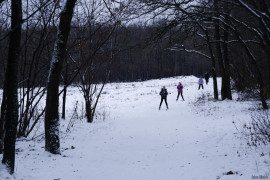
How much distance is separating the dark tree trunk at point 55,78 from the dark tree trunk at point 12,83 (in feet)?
5.63

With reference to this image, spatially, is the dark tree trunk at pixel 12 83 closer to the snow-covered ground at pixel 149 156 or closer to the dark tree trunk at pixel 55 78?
the snow-covered ground at pixel 149 156

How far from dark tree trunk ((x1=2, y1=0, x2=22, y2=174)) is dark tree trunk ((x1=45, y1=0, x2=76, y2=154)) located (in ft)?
5.63

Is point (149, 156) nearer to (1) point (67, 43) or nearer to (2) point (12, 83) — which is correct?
(2) point (12, 83)

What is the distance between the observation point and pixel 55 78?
17.4 ft

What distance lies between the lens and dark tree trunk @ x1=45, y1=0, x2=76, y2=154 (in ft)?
16.9

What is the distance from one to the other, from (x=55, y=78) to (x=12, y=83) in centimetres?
185

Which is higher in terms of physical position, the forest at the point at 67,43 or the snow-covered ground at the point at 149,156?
the forest at the point at 67,43

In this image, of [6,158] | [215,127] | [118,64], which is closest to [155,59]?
[118,64]

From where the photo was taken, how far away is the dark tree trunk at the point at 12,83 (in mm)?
3363

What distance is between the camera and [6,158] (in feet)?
11.8

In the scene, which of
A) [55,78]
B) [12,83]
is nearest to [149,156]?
[55,78]

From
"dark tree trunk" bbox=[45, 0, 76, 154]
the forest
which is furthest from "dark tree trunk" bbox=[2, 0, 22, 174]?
"dark tree trunk" bbox=[45, 0, 76, 154]

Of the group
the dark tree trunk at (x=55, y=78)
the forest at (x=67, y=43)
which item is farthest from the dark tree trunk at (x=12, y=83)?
the dark tree trunk at (x=55, y=78)

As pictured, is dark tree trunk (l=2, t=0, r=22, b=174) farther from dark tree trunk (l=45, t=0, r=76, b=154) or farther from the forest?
dark tree trunk (l=45, t=0, r=76, b=154)
